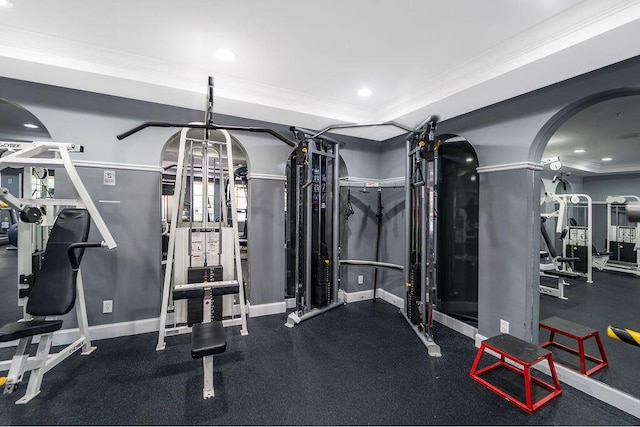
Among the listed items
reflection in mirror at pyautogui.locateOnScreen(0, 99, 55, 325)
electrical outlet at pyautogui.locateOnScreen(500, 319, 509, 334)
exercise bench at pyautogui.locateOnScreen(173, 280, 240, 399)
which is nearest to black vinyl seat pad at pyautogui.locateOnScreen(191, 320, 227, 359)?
exercise bench at pyautogui.locateOnScreen(173, 280, 240, 399)

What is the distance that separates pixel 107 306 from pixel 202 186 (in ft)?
5.41

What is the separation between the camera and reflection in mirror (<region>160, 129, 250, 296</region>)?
116 inches

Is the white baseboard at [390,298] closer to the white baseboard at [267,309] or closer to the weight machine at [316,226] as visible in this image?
the weight machine at [316,226]

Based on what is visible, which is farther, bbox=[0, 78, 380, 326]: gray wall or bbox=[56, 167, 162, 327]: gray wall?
bbox=[56, 167, 162, 327]: gray wall

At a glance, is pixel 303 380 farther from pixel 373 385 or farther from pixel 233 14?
pixel 233 14

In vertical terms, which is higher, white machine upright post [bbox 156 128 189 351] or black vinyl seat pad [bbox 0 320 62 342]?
white machine upright post [bbox 156 128 189 351]

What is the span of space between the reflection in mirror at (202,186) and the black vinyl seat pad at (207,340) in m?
1.11

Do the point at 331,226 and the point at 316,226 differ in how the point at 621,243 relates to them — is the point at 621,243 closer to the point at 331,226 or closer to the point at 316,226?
the point at 331,226

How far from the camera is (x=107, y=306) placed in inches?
117

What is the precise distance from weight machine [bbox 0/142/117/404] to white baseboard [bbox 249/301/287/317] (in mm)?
1666

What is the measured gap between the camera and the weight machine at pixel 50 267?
208 cm

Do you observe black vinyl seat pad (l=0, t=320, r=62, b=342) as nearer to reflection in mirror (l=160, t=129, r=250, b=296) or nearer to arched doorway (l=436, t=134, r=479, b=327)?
reflection in mirror (l=160, t=129, r=250, b=296)

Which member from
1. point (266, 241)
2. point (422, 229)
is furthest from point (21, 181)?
point (422, 229)

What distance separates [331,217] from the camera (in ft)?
12.7
